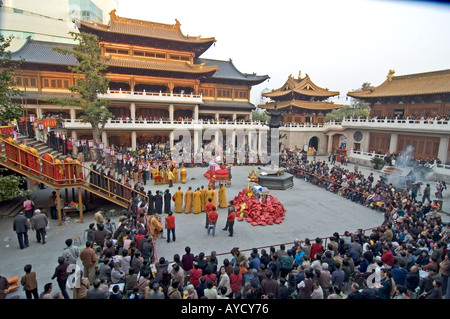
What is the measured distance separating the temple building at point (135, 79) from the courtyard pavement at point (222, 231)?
1323cm

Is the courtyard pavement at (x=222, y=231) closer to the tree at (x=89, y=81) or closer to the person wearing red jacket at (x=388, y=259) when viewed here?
the person wearing red jacket at (x=388, y=259)

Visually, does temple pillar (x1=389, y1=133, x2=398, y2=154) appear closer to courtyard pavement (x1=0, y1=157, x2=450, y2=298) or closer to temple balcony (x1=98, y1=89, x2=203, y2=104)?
courtyard pavement (x1=0, y1=157, x2=450, y2=298)

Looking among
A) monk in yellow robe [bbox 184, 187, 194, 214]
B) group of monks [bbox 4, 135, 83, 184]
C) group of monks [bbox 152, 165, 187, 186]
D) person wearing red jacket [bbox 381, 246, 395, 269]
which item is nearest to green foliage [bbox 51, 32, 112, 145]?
group of monks [bbox 152, 165, 187, 186]

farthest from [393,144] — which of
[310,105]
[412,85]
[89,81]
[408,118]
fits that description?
[89,81]

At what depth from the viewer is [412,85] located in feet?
86.8

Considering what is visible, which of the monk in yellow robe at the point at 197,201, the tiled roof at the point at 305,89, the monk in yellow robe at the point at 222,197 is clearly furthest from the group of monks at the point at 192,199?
the tiled roof at the point at 305,89

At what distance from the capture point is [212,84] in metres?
32.6

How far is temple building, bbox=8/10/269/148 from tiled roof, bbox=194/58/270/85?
130 centimetres

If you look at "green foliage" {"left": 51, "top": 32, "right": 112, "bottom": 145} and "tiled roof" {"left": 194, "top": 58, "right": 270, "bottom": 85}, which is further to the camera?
"tiled roof" {"left": 194, "top": 58, "right": 270, "bottom": 85}

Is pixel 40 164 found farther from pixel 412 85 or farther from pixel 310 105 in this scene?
pixel 412 85

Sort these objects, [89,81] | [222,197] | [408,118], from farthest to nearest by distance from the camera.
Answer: [408,118] → [89,81] → [222,197]

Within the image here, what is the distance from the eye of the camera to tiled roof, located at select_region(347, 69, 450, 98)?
78.3 ft

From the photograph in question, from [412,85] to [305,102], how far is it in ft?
37.1

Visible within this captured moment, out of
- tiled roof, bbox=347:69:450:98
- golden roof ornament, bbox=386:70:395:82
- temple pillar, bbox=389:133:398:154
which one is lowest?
temple pillar, bbox=389:133:398:154
